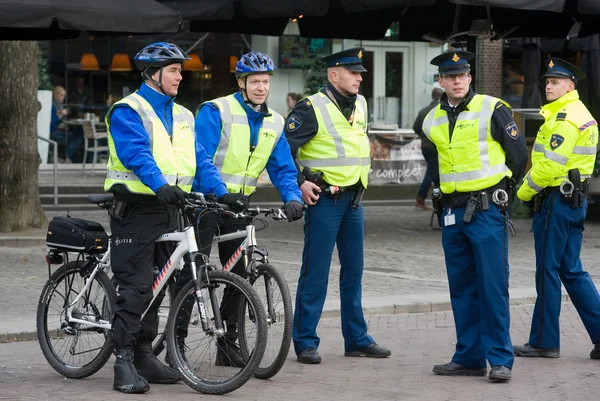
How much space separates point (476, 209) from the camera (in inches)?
294

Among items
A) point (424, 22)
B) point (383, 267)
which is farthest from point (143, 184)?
point (424, 22)

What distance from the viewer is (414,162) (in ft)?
67.7

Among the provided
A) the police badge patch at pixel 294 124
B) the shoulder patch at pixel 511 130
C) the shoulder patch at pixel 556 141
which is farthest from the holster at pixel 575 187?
the police badge patch at pixel 294 124

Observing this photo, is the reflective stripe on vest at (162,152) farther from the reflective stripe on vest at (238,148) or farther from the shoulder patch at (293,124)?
the shoulder patch at (293,124)

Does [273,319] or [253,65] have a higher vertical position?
[253,65]

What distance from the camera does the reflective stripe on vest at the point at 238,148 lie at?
25.4 ft

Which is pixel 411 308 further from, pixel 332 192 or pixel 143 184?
pixel 143 184

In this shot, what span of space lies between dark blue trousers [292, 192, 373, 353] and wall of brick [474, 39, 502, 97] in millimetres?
19459

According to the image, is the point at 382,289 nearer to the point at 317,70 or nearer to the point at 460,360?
the point at 460,360

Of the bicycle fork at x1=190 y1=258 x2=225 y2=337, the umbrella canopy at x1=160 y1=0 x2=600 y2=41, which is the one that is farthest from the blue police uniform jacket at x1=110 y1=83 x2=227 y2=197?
the umbrella canopy at x1=160 y1=0 x2=600 y2=41

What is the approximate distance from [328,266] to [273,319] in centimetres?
104

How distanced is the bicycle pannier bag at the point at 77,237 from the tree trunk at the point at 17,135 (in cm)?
700

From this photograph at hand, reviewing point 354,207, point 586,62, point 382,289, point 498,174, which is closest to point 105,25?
point 382,289

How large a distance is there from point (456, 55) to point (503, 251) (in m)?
1.25
